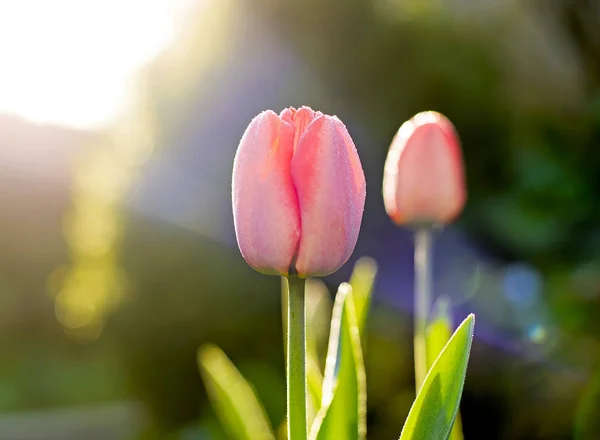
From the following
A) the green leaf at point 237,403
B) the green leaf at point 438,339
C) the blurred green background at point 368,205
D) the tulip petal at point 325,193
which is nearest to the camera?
the tulip petal at point 325,193

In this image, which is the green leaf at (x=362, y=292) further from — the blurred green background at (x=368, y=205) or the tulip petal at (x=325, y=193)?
the blurred green background at (x=368, y=205)

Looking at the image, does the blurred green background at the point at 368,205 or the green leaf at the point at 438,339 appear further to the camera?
the blurred green background at the point at 368,205

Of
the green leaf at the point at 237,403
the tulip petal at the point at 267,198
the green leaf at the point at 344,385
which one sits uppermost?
the tulip petal at the point at 267,198

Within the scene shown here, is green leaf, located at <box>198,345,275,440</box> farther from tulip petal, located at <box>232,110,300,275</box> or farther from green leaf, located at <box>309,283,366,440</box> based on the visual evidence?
tulip petal, located at <box>232,110,300,275</box>

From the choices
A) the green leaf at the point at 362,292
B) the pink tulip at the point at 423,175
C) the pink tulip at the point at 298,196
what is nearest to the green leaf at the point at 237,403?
the green leaf at the point at 362,292

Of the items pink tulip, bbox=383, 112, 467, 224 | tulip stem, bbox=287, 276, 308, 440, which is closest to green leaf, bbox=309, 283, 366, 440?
tulip stem, bbox=287, 276, 308, 440

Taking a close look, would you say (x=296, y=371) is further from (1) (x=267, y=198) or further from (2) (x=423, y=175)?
(2) (x=423, y=175)

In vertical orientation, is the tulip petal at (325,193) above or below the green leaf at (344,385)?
above

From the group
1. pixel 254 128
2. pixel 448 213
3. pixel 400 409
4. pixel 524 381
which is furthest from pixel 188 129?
pixel 254 128
